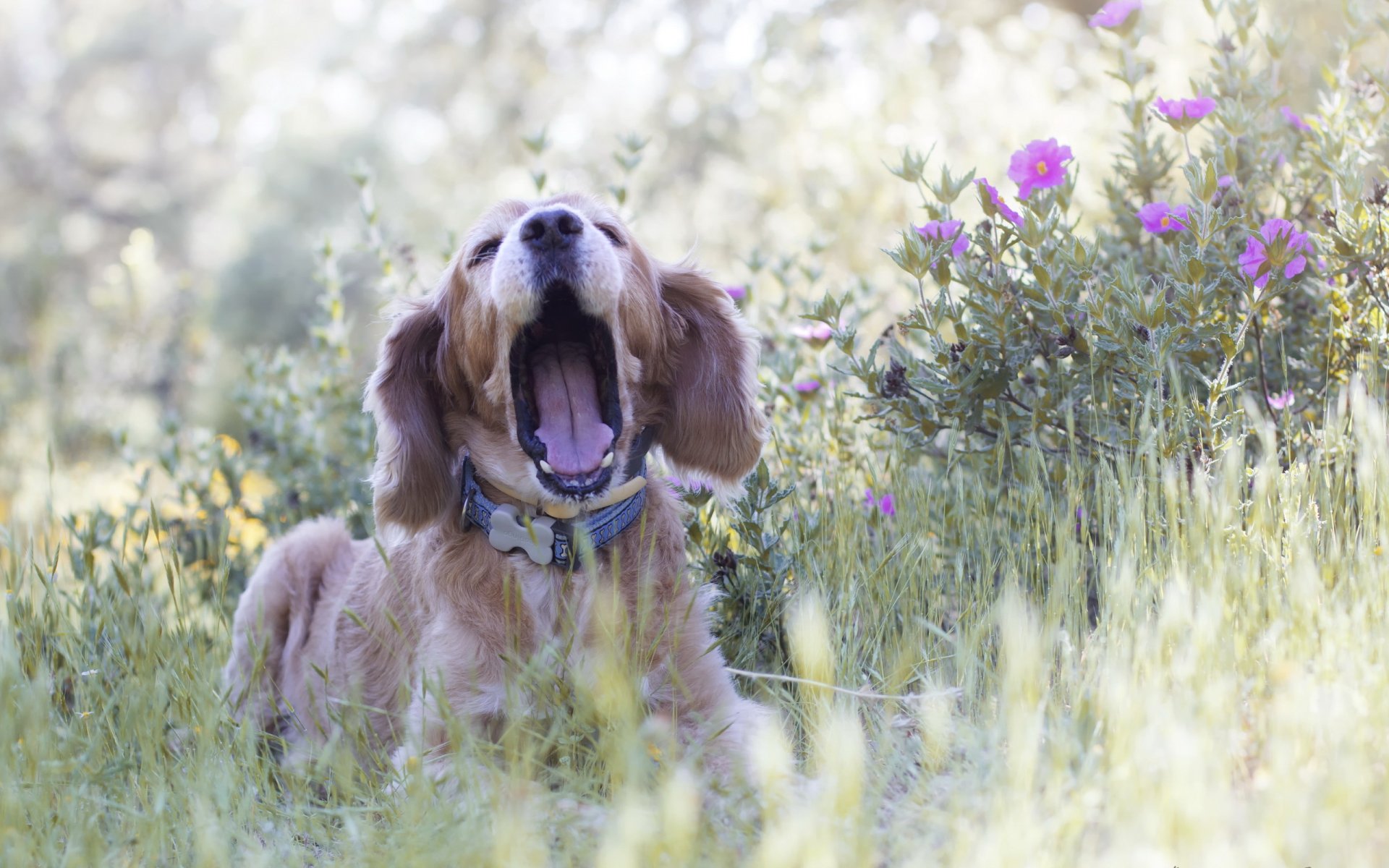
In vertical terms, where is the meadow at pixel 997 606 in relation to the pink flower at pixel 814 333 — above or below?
below

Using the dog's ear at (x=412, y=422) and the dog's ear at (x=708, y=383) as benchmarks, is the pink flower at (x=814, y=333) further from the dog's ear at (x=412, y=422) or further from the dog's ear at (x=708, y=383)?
the dog's ear at (x=412, y=422)

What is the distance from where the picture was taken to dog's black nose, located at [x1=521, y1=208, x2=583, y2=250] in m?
2.71

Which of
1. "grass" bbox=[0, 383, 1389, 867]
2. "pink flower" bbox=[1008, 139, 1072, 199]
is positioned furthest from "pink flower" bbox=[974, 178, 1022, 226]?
"grass" bbox=[0, 383, 1389, 867]

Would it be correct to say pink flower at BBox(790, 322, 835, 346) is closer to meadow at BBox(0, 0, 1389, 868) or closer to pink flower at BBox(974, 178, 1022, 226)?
meadow at BBox(0, 0, 1389, 868)

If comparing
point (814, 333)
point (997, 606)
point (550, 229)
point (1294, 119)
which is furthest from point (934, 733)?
point (1294, 119)

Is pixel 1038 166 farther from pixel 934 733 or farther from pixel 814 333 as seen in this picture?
pixel 934 733

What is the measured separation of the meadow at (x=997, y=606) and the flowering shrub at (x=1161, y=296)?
15 mm

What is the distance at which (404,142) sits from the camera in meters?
19.5

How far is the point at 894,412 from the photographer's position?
10.2 ft

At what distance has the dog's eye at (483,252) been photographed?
9.65 ft

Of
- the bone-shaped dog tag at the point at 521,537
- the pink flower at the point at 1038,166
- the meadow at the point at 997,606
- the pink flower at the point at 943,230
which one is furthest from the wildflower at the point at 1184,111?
the bone-shaped dog tag at the point at 521,537

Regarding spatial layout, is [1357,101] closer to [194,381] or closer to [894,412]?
[894,412]

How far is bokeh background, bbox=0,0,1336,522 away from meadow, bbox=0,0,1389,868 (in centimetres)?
46

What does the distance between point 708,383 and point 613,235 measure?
0.50m
